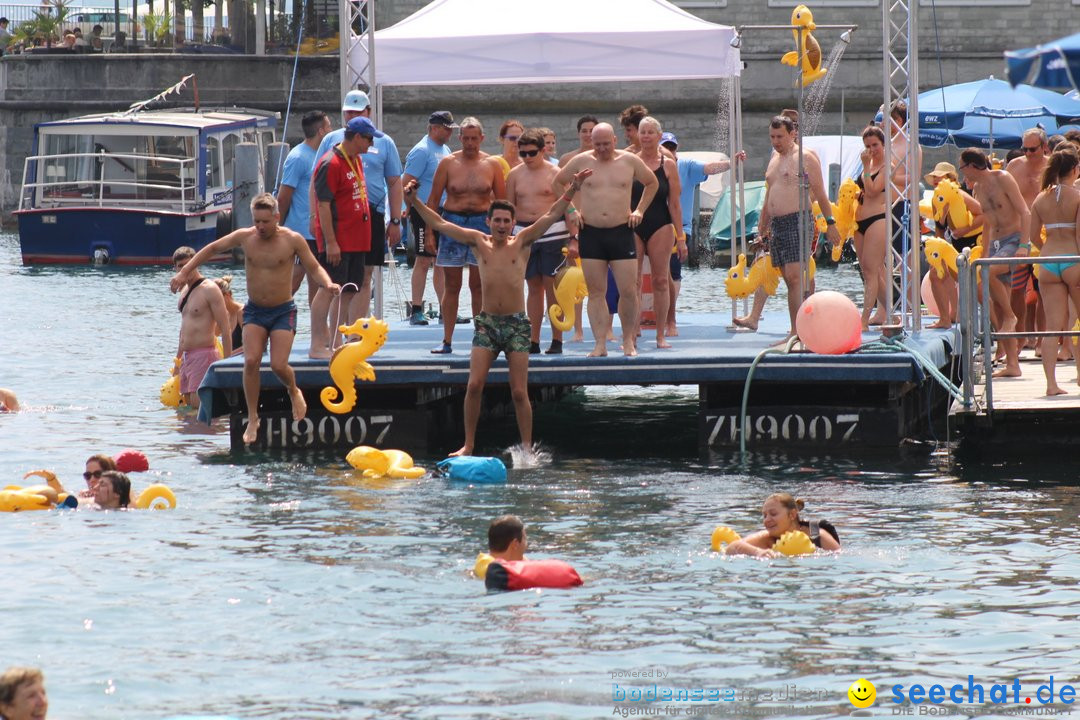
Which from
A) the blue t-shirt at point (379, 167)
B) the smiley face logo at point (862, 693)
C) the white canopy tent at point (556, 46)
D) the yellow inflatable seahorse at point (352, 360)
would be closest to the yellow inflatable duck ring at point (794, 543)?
the smiley face logo at point (862, 693)

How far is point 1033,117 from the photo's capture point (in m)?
26.6

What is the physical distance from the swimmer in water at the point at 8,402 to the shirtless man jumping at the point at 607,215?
6152 millimetres

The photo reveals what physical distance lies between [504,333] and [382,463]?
4.33ft

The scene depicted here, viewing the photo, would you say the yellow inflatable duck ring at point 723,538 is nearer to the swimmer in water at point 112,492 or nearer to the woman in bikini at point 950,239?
the swimmer in water at point 112,492

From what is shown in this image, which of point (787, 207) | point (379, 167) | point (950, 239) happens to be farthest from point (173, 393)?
point (950, 239)

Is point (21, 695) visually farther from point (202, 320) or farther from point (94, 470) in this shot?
point (202, 320)

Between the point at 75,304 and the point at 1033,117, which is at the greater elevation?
the point at 1033,117

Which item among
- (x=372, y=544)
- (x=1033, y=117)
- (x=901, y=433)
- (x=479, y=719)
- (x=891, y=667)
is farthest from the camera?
Answer: (x=1033, y=117)

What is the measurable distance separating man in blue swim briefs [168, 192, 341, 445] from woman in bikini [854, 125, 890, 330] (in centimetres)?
494

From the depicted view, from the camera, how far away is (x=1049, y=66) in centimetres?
691

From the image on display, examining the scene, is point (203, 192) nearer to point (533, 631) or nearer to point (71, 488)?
point (71, 488)

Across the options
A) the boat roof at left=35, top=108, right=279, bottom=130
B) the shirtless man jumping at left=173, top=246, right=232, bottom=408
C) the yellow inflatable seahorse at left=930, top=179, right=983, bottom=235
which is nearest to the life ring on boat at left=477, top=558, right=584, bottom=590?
the shirtless man jumping at left=173, top=246, right=232, bottom=408

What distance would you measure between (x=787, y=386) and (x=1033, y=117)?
14926 mm

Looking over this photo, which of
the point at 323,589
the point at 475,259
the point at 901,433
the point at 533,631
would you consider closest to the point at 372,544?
the point at 323,589
